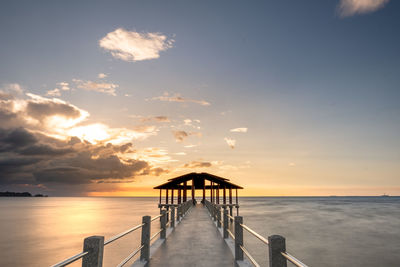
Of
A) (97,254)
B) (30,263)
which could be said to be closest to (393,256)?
(97,254)

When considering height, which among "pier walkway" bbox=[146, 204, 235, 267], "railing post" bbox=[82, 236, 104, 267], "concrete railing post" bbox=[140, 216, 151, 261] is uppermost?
"railing post" bbox=[82, 236, 104, 267]

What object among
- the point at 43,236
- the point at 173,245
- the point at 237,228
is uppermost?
the point at 237,228

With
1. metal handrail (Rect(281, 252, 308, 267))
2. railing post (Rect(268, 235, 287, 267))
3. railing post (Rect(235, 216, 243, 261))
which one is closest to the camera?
metal handrail (Rect(281, 252, 308, 267))

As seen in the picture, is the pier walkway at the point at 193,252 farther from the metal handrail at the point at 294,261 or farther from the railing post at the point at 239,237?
the metal handrail at the point at 294,261

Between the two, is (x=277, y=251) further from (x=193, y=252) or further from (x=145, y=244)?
(x=193, y=252)

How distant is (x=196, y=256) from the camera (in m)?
6.89

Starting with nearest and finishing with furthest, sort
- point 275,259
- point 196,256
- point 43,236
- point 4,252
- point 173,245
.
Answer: point 275,259 → point 196,256 → point 173,245 → point 4,252 → point 43,236

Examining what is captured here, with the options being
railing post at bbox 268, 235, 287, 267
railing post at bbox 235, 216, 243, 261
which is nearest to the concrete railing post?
railing post at bbox 235, 216, 243, 261

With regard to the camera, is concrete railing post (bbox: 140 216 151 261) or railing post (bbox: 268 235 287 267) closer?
railing post (bbox: 268 235 287 267)

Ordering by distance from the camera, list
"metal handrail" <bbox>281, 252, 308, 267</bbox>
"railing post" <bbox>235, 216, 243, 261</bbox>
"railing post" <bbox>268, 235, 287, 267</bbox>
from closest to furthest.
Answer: "metal handrail" <bbox>281, 252, 308, 267</bbox> → "railing post" <bbox>268, 235, 287, 267</bbox> → "railing post" <bbox>235, 216, 243, 261</bbox>

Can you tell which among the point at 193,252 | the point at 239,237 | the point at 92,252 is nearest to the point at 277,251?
the point at 92,252

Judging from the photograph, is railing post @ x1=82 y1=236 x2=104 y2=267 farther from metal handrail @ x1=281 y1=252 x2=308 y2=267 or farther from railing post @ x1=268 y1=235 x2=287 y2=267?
metal handrail @ x1=281 y1=252 x2=308 y2=267

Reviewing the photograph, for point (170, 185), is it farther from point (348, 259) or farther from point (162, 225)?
point (162, 225)

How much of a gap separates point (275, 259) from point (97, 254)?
7.96 ft
